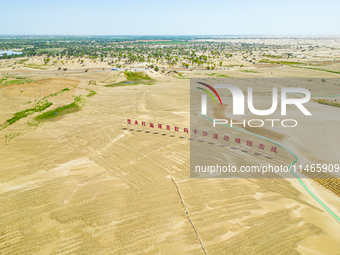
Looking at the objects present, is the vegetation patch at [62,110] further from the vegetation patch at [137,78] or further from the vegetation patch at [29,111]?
the vegetation patch at [137,78]

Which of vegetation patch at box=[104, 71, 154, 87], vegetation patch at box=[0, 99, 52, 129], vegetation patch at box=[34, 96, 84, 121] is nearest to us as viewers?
vegetation patch at box=[0, 99, 52, 129]

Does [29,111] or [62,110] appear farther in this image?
[62,110]

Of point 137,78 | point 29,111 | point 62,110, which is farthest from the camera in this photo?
point 137,78

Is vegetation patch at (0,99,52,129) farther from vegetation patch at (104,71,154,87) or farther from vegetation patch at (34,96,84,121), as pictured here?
vegetation patch at (104,71,154,87)

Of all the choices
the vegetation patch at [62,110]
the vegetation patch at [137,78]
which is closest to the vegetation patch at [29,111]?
the vegetation patch at [62,110]

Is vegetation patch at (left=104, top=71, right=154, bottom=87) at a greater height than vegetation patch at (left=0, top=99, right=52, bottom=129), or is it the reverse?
vegetation patch at (left=104, top=71, right=154, bottom=87)

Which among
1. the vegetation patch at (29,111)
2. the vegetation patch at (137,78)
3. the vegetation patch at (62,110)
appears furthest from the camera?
the vegetation patch at (137,78)

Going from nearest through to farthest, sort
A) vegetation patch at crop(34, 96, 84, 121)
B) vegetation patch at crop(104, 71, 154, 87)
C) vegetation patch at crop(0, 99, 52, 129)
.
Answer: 1. vegetation patch at crop(0, 99, 52, 129)
2. vegetation patch at crop(34, 96, 84, 121)
3. vegetation patch at crop(104, 71, 154, 87)

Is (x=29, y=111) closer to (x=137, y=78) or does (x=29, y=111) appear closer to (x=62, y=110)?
(x=62, y=110)

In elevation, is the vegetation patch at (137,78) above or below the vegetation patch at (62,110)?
above

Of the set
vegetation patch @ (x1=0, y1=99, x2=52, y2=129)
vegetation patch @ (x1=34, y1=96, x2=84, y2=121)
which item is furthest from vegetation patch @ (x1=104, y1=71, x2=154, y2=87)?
vegetation patch @ (x1=0, y1=99, x2=52, y2=129)

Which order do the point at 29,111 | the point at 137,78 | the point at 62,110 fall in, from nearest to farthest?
the point at 29,111, the point at 62,110, the point at 137,78

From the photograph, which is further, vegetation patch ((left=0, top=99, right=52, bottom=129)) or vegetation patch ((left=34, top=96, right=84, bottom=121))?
vegetation patch ((left=34, top=96, right=84, bottom=121))

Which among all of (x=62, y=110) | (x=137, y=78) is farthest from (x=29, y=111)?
(x=137, y=78)
